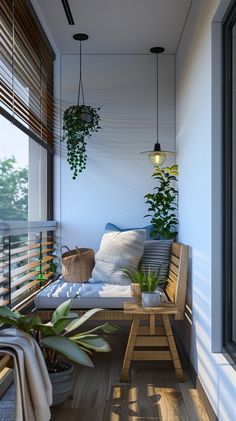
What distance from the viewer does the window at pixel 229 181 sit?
2.31m

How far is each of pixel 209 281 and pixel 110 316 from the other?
0.86 m

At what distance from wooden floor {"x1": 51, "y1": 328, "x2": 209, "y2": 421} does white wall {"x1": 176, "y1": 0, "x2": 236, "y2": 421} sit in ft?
0.53

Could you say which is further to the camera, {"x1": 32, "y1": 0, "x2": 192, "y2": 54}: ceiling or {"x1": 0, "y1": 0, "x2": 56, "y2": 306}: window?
{"x1": 32, "y1": 0, "x2": 192, "y2": 54}: ceiling

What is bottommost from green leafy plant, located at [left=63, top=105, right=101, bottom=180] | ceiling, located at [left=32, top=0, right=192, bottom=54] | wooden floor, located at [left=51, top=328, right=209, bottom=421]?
wooden floor, located at [left=51, top=328, right=209, bottom=421]

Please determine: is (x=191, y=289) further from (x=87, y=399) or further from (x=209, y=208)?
(x=87, y=399)

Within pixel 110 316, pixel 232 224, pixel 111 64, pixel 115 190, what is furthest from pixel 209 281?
pixel 111 64

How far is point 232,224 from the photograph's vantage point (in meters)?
2.35

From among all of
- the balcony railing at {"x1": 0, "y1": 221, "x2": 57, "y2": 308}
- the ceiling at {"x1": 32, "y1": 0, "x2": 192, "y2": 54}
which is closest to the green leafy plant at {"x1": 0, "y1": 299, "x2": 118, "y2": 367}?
the balcony railing at {"x1": 0, "y1": 221, "x2": 57, "y2": 308}

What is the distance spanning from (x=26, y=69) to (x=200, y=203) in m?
1.62

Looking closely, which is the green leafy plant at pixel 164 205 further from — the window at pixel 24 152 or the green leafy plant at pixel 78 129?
the window at pixel 24 152

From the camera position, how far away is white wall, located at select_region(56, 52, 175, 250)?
433cm

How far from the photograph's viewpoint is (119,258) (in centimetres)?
352

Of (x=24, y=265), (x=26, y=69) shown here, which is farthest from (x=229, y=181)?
(x=26, y=69)

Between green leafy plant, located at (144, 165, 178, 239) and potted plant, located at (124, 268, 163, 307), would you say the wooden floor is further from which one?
green leafy plant, located at (144, 165, 178, 239)
